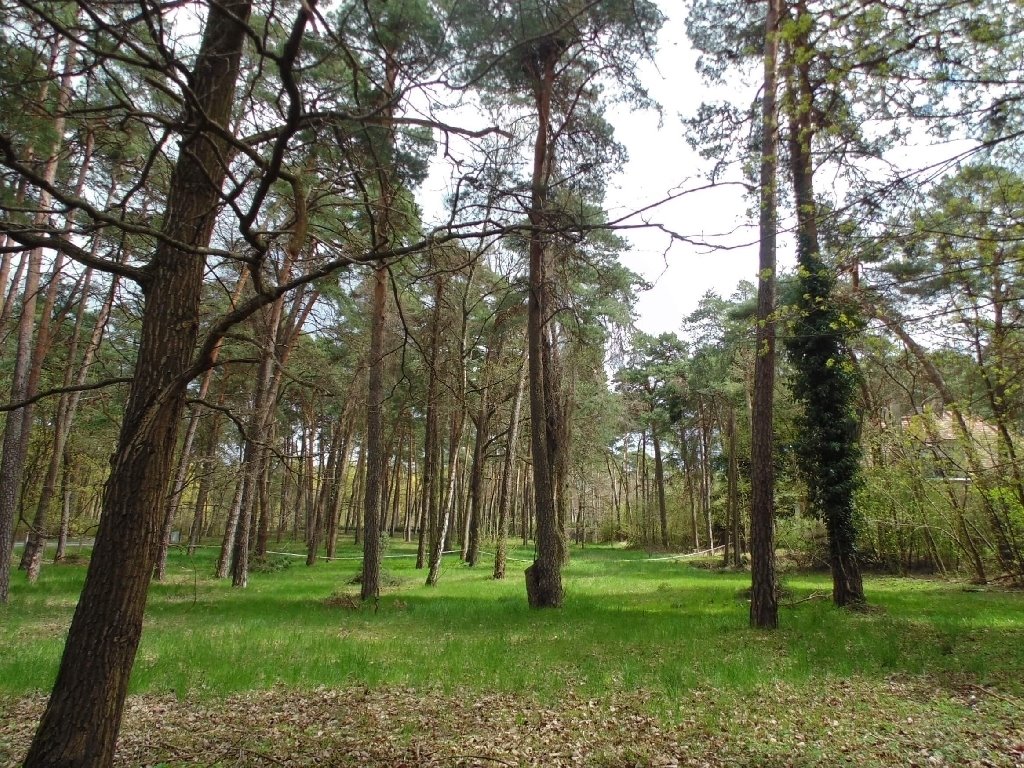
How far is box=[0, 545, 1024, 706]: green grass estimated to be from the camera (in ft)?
19.0

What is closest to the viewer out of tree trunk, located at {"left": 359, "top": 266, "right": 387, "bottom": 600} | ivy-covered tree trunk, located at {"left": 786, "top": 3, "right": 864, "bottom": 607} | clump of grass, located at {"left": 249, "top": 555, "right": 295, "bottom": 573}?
ivy-covered tree trunk, located at {"left": 786, "top": 3, "right": 864, "bottom": 607}

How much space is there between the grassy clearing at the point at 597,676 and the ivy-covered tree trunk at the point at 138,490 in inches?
59.4

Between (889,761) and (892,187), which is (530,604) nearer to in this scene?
(889,761)

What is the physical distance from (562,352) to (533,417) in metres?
7.42

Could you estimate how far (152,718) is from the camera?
4.61 metres

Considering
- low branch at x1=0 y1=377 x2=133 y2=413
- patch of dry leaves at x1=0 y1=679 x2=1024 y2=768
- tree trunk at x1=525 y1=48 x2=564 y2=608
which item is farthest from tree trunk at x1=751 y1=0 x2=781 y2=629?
low branch at x1=0 y1=377 x2=133 y2=413

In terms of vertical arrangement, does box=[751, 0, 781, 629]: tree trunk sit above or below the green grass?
above

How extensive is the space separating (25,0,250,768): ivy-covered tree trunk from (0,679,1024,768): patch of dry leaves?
1.51 metres

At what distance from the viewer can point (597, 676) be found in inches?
235

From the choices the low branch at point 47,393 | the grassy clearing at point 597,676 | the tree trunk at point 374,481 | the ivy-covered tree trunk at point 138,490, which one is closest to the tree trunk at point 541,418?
the grassy clearing at point 597,676

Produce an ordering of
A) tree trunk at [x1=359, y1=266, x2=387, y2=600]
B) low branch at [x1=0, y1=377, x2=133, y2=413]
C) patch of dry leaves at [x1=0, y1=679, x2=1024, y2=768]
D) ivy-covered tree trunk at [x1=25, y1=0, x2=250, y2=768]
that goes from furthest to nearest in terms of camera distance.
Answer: tree trunk at [x1=359, y1=266, x2=387, y2=600]
patch of dry leaves at [x1=0, y1=679, x2=1024, y2=768]
ivy-covered tree trunk at [x1=25, y1=0, x2=250, y2=768]
low branch at [x1=0, y1=377, x2=133, y2=413]

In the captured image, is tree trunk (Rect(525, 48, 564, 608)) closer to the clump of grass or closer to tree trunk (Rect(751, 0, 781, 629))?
tree trunk (Rect(751, 0, 781, 629))

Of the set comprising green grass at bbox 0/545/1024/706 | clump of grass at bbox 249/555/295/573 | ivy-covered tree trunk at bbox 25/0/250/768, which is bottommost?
clump of grass at bbox 249/555/295/573

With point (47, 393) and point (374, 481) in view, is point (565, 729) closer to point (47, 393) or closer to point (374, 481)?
point (47, 393)
